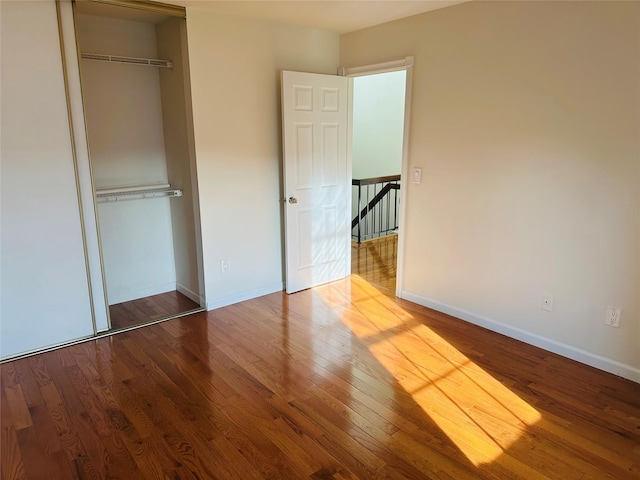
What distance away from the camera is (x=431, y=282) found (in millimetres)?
3900

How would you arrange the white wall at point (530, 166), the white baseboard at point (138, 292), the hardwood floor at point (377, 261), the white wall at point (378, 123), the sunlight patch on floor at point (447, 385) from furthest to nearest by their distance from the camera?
the white wall at point (378, 123) → the hardwood floor at point (377, 261) → the white baseboard at point (138, 292) → the white wall at point (530, 166) → the sunlight patch on floor at point (447, 385)

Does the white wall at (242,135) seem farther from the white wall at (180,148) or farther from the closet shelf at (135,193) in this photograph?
the closet shelf at (135,193)

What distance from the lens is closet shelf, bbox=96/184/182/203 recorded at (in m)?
3.73

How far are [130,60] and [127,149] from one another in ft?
2.51

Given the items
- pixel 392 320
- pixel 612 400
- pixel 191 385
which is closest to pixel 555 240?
pixel 612 400

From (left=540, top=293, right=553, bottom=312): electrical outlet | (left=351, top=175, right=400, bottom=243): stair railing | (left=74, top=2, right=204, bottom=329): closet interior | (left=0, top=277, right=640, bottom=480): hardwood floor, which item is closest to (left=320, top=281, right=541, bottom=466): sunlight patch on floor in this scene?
(left=0, top=277, right=640, bottom=480): hardwood floor

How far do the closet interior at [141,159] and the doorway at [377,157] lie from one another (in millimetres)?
2439

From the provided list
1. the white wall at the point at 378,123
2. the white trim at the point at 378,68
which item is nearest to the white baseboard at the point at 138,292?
the white trim at the point at 378,68

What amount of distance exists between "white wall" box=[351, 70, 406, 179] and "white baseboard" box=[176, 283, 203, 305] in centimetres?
383

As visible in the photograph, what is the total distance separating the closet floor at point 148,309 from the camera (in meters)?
3.72

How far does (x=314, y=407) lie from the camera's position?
2529 millimetres

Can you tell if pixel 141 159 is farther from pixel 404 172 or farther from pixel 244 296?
pixel 404 172

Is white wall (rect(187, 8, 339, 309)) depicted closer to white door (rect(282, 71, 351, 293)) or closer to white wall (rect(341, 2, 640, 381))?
white door (rect(282, 71, 351, 293))

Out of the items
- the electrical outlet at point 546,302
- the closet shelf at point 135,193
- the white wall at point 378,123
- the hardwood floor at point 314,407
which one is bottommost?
the hardwood floor at point 314,407
